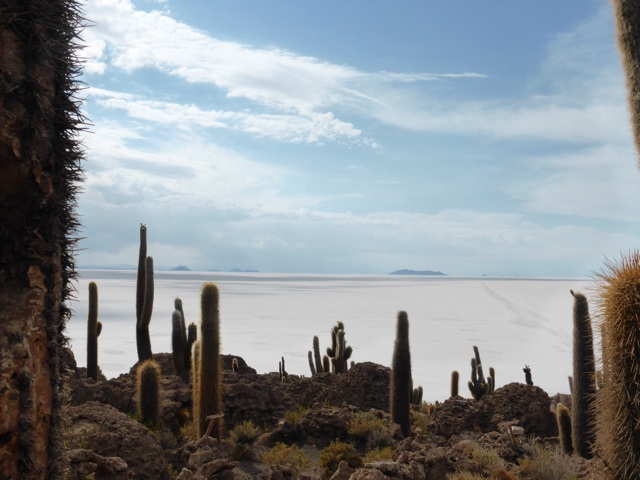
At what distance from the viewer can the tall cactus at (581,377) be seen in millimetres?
10414

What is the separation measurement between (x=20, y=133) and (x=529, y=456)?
382 inches

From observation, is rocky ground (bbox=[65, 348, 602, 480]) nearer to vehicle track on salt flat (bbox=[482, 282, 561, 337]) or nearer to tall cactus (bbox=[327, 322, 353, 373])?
tall cactus (bbox=[327, 322, 353, 373])

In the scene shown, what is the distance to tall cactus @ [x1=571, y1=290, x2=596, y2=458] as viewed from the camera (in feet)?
34.2

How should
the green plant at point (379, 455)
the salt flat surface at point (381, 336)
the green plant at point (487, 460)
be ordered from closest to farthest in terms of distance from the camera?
the green plant at point (487, 460)
the green plant at point (379, 455)
the salt flat surface at point (381, 336)

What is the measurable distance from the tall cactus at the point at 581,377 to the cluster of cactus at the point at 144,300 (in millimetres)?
10180

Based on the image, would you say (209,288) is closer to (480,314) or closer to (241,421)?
(241,421)

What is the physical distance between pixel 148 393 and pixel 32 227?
7.29 m

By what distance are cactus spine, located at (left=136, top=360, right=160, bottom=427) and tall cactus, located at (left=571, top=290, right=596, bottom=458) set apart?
7509 mm

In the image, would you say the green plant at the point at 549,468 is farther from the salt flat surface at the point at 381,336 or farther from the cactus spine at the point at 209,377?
the salt flat surface at the point at 381,336

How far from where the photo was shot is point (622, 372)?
19.2 feet

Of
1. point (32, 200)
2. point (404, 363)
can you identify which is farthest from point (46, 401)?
point (404, 363)

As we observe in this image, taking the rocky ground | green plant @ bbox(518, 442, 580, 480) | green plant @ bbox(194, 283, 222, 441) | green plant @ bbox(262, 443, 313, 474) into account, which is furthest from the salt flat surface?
green plant @ bbox(518, 442, 580, 480)

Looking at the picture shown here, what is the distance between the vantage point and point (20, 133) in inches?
155

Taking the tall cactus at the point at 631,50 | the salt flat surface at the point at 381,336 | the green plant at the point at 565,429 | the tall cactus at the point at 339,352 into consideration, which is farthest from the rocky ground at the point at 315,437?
the salt flat surface at the point at 381,336
